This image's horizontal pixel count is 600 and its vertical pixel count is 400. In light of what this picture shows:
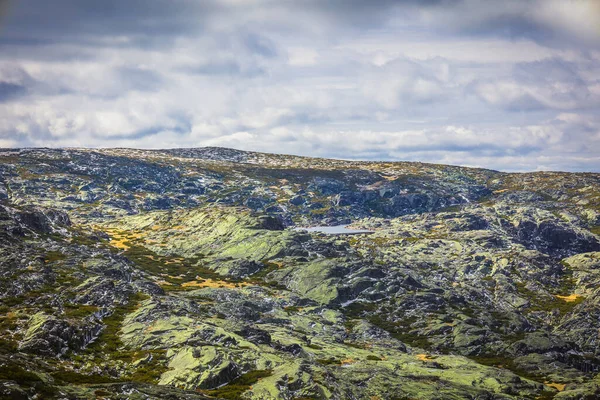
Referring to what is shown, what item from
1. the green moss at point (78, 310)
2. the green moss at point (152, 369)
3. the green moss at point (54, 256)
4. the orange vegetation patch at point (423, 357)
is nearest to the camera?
the green moss at point (152, 369)

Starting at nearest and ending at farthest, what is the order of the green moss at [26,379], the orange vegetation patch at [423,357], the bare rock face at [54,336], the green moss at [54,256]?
the green moss at [26,379] → the bare rock face at [54,336] → the orange vegetation patch at [423,357] → the green moss at [54,256]

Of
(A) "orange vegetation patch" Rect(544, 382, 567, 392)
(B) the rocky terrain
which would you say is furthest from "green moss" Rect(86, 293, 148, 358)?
(A) "orange vegetation patch" Rect(544, 382, 567, 392)

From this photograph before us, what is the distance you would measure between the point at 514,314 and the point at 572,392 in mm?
63407

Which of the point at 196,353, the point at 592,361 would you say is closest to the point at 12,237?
the point at 196,353

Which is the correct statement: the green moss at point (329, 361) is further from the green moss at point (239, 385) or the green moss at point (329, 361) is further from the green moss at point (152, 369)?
the green moss at point (152, 369)

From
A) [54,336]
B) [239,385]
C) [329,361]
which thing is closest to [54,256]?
[54,336]

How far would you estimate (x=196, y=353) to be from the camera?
281ft

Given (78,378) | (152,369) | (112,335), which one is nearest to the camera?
(78,378)

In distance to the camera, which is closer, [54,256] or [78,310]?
[78,310]

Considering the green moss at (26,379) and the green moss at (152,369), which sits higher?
the green moss at (26,379)

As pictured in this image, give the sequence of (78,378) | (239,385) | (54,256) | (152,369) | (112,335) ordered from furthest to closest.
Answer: (54,256), (112,335), (152,369), (239,385), (78,378)

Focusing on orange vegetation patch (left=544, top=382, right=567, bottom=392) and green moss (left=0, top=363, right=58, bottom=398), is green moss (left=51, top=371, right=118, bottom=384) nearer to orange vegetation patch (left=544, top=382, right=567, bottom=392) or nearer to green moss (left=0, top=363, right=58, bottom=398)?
green moss (left=0, top=363, right=58, bottom=398)

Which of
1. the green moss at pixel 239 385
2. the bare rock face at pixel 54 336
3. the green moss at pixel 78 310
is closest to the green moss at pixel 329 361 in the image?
the green moss at pixel 239 385

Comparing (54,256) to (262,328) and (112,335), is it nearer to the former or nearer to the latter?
(112,335)
